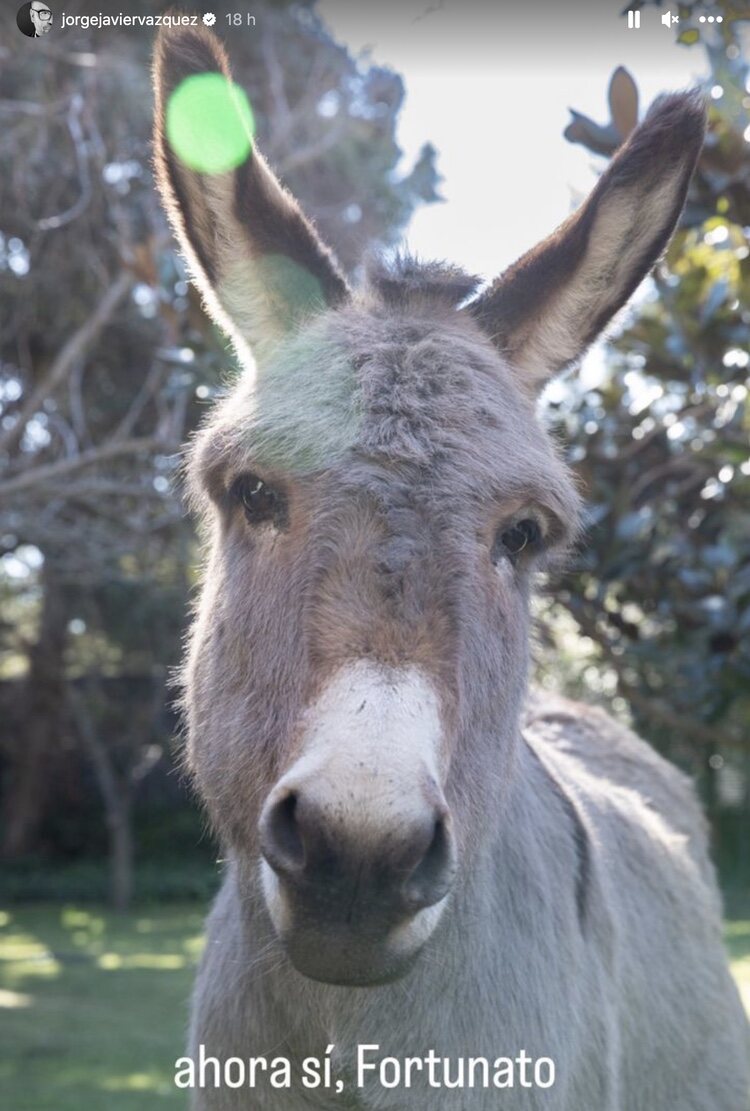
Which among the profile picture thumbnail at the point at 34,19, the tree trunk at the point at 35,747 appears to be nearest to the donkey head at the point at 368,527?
the profile picture thumbnail at the point at 34,19

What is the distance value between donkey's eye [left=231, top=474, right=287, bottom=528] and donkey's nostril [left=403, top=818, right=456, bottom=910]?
0.71m

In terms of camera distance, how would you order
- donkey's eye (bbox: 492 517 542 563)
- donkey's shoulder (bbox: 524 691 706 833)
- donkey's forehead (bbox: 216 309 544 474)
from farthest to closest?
donkey's shoulder (bbox: 524 691 706 833), donkey's eye (bbox: 492 517 542 563), donkey's forehead (bbox: 216 309 544 474)

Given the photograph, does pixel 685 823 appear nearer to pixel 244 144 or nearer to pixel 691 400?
pixel 691 400

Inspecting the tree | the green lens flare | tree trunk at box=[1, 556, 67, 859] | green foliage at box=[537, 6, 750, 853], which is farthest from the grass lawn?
the green lens flare

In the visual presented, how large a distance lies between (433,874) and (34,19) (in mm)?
3248

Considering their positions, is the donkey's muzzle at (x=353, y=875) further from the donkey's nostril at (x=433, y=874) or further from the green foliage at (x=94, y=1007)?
the green foliage at (x=94, y=1007)

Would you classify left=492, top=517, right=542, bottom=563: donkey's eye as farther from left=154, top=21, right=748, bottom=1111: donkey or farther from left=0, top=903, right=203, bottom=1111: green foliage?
left=0, top=903, right=203, bottom=1111: green foliage

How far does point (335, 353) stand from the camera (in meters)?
2.30

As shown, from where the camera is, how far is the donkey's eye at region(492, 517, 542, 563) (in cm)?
223

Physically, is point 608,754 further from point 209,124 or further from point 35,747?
point 35,747

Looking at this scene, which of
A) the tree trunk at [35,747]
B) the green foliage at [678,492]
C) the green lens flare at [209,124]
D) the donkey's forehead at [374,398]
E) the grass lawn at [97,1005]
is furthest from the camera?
the tree trunk at [35,747]

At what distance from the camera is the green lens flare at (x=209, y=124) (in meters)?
2.34

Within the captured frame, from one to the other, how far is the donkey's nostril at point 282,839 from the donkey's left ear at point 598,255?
1.24 m

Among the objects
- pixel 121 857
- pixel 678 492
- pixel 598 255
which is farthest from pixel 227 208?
pixel 121 857
